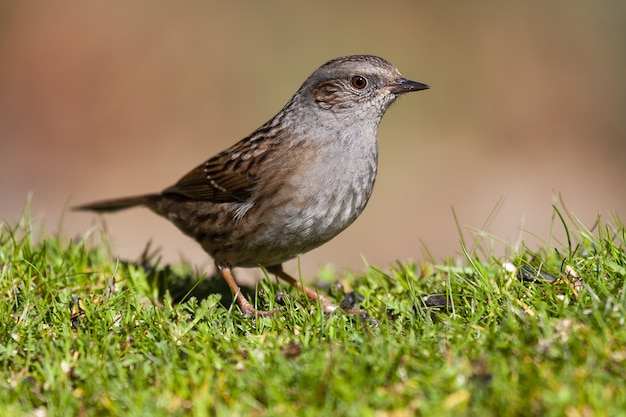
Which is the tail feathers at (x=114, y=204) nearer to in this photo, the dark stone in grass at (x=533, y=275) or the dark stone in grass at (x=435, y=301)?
the dark stone in grass at (x=435, y=301)

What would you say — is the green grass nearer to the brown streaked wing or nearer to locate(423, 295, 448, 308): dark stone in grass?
locate(423, 295, 448, 308): dark stone in grass

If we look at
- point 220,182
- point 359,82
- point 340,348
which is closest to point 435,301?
point 340,348

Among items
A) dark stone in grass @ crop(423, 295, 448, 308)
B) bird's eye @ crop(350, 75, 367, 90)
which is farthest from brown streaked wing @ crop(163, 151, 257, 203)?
dark stone in grass @ crop(423, 295, 448, 308)

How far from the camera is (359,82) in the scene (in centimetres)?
654

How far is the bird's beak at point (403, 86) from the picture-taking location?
6.42 m

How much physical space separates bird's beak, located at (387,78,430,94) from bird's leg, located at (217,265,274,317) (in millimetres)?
1902

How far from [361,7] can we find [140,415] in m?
11.9

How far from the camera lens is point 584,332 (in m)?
4.10

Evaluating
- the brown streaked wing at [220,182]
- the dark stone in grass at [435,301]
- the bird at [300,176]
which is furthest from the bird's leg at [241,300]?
the dark stone in grass at [435,301]

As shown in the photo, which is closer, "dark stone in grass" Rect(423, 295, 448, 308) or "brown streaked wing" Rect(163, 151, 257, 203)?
"dark stone in grass" Rect(423, 295, 448, 308)

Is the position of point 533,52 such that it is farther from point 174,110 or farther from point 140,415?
point 140,415

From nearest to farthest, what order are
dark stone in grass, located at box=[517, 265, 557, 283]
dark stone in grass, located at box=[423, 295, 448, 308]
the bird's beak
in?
dark stone in grass, located at box=[517, 265, 557, 283], dark stone in grass, located at box=[423, 295, 448, 308], the bird's beak

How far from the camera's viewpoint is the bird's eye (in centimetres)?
654

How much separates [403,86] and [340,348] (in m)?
2.72
